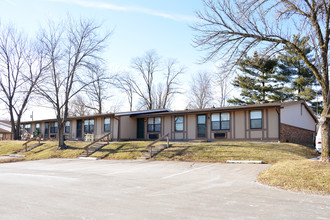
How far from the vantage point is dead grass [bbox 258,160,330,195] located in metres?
8.00

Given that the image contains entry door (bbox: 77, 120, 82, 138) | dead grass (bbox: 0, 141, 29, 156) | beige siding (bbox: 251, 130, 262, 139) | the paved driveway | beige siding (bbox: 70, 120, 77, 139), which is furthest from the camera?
beige siding (bbox: 70, 120, 77, 139)

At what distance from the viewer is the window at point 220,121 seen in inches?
878

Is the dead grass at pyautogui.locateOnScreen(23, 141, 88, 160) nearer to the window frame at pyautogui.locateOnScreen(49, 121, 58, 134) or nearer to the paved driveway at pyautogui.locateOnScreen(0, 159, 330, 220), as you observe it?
the window frame at pyautogui.locateOnScreen(49, 121, 58, 134)

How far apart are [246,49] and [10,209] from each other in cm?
1037

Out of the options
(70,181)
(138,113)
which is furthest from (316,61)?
(138,113)

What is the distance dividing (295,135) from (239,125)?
4.89 metres

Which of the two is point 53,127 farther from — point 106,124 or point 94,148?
point 94,148

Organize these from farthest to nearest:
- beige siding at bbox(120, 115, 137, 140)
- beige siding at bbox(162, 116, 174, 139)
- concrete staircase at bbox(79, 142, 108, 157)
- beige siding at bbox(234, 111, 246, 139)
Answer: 1. beige siding at bbox(120, 115, 137, 140)
2. beige siding at bbox(162, 116, 174, 139)
3. concrete staircase at bbox(79, 142, 108, 157)
4. beige siding at bbox(234, 111, 246, 139)

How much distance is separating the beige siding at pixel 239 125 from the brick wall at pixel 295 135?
2844 mm

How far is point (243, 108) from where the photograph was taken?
816 inches

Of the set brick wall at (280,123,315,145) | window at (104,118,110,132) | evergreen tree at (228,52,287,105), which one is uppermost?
evergreen tree at (228,52,287,105)

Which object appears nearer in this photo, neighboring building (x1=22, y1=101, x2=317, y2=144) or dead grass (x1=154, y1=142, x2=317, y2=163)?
dead grass (x1=154, y1=142, x2=317, y2=163)

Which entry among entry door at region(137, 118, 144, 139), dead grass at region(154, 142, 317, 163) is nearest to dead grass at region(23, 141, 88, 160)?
entry door at region(137, 118, 144, 139)

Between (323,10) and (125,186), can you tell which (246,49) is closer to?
(323,10)
